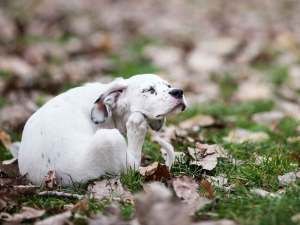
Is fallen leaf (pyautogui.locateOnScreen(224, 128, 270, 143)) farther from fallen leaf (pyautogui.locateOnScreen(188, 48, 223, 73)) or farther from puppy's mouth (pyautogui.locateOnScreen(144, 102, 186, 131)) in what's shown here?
fallen leaf (pyautogui.locateOnScreen(188, 48, 223, 73))

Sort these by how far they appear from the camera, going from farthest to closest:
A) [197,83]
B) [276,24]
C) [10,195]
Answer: [276,24] < [197,83] < [10,195]

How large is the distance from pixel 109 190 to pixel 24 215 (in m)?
0.54

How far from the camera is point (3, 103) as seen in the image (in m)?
6.48

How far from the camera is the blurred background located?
720 centimetres

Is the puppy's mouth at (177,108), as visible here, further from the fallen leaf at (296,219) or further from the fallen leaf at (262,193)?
the fallen leaf at (296,219)

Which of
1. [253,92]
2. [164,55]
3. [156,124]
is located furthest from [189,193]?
[164,55]

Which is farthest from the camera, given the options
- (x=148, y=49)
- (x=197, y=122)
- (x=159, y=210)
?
(x=148, y=49)

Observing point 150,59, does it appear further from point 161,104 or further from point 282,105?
point 161,104

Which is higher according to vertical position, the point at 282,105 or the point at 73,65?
the point at 73,65

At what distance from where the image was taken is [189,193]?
358 cm

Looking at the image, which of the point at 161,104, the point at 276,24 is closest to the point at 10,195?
the point at 161,104

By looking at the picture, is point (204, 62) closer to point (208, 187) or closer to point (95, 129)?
point (95, 129)

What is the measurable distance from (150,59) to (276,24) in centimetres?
343

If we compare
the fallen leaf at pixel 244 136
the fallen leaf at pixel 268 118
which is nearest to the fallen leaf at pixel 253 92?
the fallen leaf at pixel 268 118
